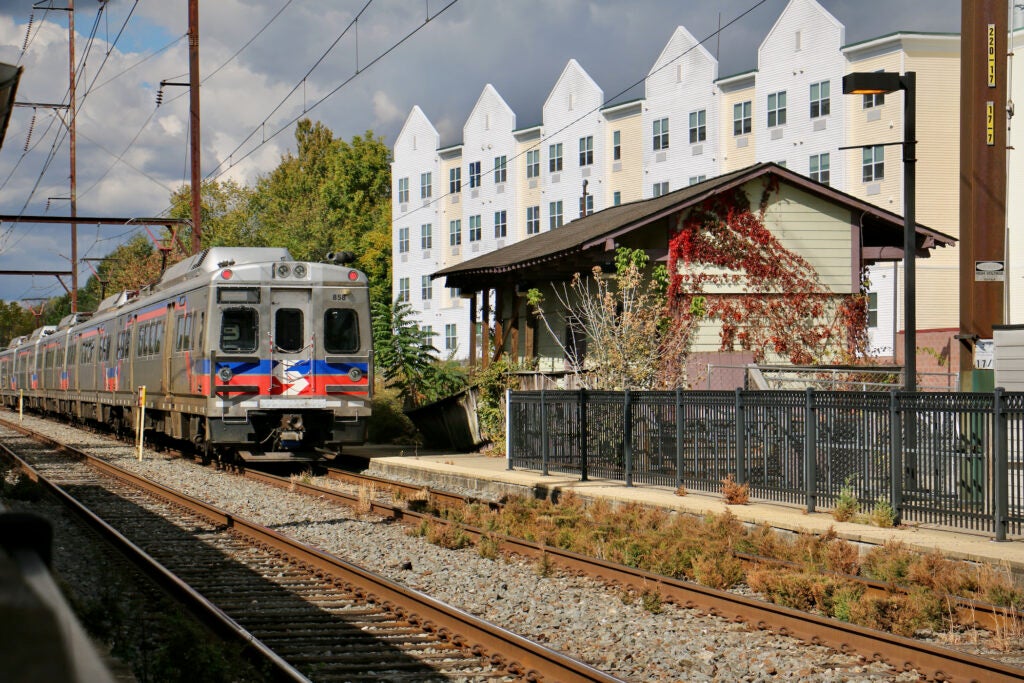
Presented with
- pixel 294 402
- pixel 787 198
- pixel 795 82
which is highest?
pixel 795 82

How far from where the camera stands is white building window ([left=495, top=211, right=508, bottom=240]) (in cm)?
5747

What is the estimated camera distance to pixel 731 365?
22734mm

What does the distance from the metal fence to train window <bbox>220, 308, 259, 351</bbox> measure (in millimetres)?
5380

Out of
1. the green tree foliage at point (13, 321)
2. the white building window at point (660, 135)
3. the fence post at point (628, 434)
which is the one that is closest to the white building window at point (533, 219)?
the white building window at point (660, 135)

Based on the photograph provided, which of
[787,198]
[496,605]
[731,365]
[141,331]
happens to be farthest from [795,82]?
[496,605]

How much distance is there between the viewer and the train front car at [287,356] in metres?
19.4

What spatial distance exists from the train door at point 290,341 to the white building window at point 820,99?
1129 inches

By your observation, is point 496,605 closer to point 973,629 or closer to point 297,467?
point 973,629

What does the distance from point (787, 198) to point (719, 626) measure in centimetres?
1779

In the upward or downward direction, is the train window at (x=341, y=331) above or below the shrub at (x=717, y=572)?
above

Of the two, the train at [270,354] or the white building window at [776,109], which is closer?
the train at [270,354]

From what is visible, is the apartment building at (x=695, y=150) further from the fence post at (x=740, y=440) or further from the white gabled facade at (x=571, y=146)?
the fence post at (x=740, y=440)

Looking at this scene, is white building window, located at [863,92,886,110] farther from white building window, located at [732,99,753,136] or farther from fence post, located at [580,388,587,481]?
fence post, located at [580,388,587,481]

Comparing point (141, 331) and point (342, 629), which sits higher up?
point (141, 331)
